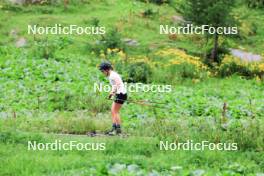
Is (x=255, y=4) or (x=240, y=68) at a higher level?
(x=255, y=4)

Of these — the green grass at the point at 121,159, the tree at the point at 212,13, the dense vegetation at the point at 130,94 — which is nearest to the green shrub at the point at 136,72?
the dense vegetation at the point at 130,94

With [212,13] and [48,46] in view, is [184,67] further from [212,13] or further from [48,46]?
[48,46]

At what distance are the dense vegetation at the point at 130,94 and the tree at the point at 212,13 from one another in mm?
1078

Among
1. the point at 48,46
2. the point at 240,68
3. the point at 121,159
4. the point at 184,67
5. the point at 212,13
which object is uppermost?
the point at 212,13

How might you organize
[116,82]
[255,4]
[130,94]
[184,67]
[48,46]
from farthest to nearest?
1. [255,4]
2. [48,46]
3. [184,67]
4. [130,94]
5. [116,82]

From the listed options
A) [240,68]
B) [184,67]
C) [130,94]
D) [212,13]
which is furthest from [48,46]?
[240,68]

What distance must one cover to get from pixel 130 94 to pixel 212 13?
8.05m

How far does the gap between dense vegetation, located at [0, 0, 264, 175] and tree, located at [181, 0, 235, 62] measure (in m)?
1.08

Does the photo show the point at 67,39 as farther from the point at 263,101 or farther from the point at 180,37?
the point at 263,101

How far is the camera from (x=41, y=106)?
1797 cm

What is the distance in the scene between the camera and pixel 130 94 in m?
19.9

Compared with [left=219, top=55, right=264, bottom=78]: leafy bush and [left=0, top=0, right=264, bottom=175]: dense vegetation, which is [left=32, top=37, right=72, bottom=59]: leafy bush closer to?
[left=0, top=0, right=264, bottom=175]: dense vegetation

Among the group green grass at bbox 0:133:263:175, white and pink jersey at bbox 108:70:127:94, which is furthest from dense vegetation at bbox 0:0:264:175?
white and pink jersey at bbox 108:70:127:94

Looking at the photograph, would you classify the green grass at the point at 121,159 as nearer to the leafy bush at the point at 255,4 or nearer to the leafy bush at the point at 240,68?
the leafy bush at the point at 240,68
